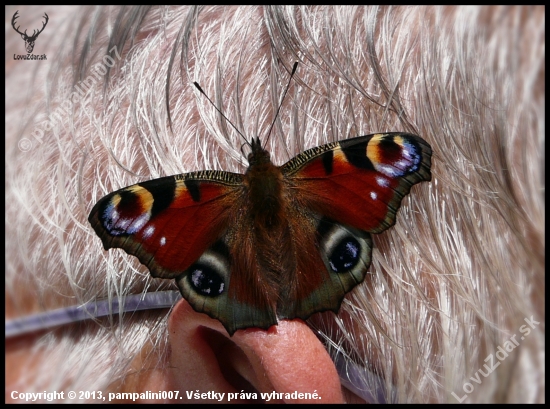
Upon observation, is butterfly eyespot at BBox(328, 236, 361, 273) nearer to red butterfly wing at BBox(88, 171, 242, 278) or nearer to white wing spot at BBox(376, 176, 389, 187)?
white wing spot at BBox(376, 176, 389, 187)

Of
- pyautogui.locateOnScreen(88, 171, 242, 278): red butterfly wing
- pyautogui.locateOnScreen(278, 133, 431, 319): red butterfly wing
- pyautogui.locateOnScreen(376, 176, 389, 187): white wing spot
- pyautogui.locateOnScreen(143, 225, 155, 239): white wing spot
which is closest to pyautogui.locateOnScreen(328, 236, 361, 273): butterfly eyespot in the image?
pyautogui.locateOnScreen(278, 133, 431, 319): red butterfly wing

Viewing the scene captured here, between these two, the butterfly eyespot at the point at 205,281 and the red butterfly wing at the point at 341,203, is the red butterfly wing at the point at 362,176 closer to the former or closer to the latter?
the red butterfly wing at the point at 341,203

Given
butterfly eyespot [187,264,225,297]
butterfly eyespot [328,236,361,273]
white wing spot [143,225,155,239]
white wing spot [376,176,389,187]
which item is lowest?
butterfly eyespot [187,264,225,297]

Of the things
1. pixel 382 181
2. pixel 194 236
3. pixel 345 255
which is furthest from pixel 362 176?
pixel 194 236

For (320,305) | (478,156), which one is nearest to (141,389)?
(320,305)

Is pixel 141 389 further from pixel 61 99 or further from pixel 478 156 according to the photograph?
pixel 478 156

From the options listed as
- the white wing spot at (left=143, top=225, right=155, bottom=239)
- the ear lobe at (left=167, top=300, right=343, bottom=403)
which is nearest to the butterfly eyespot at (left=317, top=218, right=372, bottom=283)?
the ear lobe at (left=167, top=300, right=343, bottom=403)

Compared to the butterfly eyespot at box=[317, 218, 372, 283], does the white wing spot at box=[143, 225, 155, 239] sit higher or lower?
higher
